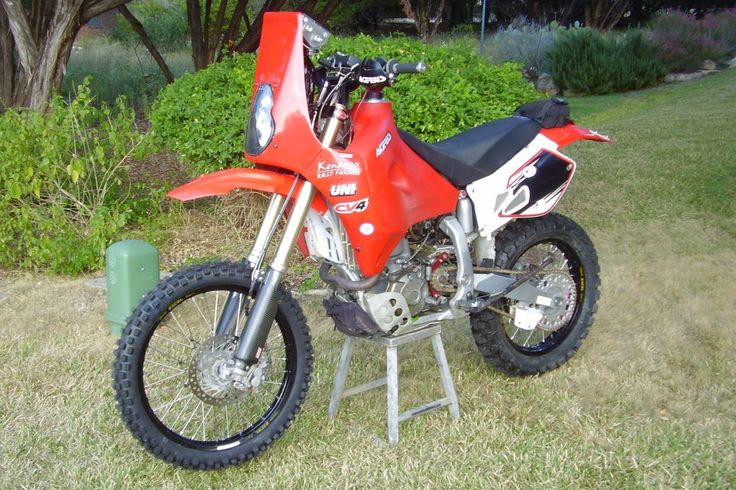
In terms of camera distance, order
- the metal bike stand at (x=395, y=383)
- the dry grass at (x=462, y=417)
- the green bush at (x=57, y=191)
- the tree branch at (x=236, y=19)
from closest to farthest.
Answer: the dry grass at (x=462, y=417)
the metal bike stand at (x=395, y=383)
the green bush at (x=57, y=191)
the tree branch at (x=236, y=19)

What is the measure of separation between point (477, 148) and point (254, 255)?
3.74 feet

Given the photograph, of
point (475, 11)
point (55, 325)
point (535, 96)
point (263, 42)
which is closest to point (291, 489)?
point (263, 42)

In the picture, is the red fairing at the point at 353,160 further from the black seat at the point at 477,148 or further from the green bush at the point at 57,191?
the green bush at the point at 57,191

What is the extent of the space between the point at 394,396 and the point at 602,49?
14.1 m

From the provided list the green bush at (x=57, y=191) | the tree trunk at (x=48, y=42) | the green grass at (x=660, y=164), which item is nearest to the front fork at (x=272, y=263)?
the green bush at (x=57, y=191)

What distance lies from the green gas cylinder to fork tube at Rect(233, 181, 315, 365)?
1.70m

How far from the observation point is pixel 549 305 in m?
3.93

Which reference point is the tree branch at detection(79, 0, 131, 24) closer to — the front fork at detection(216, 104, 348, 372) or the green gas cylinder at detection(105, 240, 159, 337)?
the green gas cylinder at detection(105, 240, 159, 337)

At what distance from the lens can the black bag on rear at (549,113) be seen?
3852 mm

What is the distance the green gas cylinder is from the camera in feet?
14.9

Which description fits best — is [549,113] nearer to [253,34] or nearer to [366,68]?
[366,68]

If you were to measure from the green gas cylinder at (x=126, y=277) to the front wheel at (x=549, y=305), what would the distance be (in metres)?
1.93

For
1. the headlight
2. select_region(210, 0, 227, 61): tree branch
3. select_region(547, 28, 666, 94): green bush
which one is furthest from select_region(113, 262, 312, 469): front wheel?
select_region(547, 28, 666, 94): green bush

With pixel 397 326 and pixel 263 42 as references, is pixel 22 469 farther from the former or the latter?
pixel 263 42
